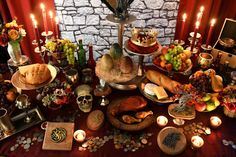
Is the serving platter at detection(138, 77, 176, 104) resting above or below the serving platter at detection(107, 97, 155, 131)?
above

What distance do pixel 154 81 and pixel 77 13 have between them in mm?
1128

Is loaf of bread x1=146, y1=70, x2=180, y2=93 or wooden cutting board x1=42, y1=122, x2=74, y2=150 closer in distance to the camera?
wooden cutting board x1=42, y1=122, x2=74, y2=150

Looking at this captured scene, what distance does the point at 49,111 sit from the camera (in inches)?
57.9

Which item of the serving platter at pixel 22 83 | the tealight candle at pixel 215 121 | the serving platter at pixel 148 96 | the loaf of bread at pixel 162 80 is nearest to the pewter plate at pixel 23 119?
the serving platter at pixel 22 83

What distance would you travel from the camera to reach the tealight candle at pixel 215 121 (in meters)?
1.38

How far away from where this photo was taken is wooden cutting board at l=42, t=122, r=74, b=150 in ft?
4.13

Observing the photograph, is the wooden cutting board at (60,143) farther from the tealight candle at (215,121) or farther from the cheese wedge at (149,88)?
the tealight candle at (215,121)

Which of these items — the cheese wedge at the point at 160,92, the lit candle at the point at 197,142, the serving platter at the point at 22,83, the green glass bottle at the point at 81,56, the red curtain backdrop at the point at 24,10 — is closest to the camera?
the lit candle at the point at 197,142

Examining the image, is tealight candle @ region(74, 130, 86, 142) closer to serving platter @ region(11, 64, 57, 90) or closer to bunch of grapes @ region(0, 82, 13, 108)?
serving platter @ region(11, 64, 57, 90)

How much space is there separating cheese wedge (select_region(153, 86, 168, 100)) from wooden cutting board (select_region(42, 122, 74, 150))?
0.55m

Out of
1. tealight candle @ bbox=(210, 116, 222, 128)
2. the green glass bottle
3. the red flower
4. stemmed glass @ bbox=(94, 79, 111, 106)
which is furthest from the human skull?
tealight candle @ bbox=(210, 116, 222, 128)

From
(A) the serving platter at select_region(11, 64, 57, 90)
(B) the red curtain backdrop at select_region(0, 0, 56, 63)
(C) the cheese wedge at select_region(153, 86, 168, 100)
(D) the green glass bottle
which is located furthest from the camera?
(B) the red curtain backdrop at select_region(0, 0, 56, 63)

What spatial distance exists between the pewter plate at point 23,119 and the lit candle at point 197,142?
86cm

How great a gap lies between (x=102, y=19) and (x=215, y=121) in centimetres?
145
